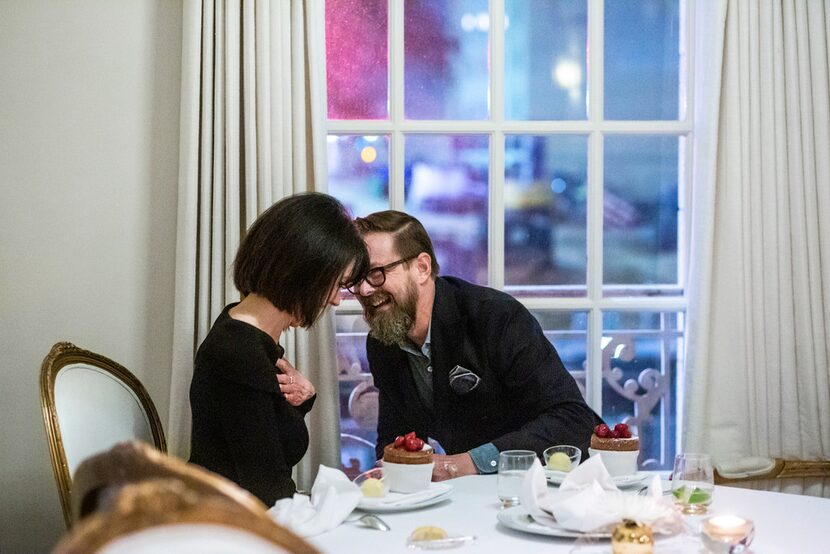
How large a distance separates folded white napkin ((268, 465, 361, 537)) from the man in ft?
3.35

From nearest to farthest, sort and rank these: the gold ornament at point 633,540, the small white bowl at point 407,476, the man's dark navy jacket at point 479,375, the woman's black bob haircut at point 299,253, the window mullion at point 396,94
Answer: the gold ornament at point 633,540 < the small white bowl at point 407,476 < the woman's black bob haircut at point 299,253 < the man's dark navy jacket at point 479,375 < the window mullion at point 396,94

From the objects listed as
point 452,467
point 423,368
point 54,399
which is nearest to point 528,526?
point 452,467

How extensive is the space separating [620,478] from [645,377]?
1382mm

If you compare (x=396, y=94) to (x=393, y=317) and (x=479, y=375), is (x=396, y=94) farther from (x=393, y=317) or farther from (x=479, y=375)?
(x=479, y=375)

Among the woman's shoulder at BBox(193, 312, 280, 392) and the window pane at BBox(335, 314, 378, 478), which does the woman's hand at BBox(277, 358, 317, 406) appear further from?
the window pane at BBox(335, 314, 378, 478)

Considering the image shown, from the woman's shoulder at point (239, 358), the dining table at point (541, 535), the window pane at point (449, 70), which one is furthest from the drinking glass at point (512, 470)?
the window pane at point (449, 70)

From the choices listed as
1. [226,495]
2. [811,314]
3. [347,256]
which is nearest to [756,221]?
[811,314]

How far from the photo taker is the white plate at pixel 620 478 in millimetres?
2115

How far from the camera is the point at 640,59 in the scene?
11.3 feet

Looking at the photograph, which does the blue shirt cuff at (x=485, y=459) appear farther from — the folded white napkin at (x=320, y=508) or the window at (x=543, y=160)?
the window at (x=543, y=160)

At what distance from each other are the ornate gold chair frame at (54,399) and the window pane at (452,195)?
1.17m

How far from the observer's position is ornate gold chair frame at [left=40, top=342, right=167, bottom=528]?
221 centimetres

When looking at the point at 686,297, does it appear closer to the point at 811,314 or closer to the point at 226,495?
the point at 811,314

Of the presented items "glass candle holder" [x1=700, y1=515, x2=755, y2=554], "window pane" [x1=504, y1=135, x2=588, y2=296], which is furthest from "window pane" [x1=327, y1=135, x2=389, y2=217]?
"glass candle holder" [x1=700, y1=515, x2=755, y2=554]
